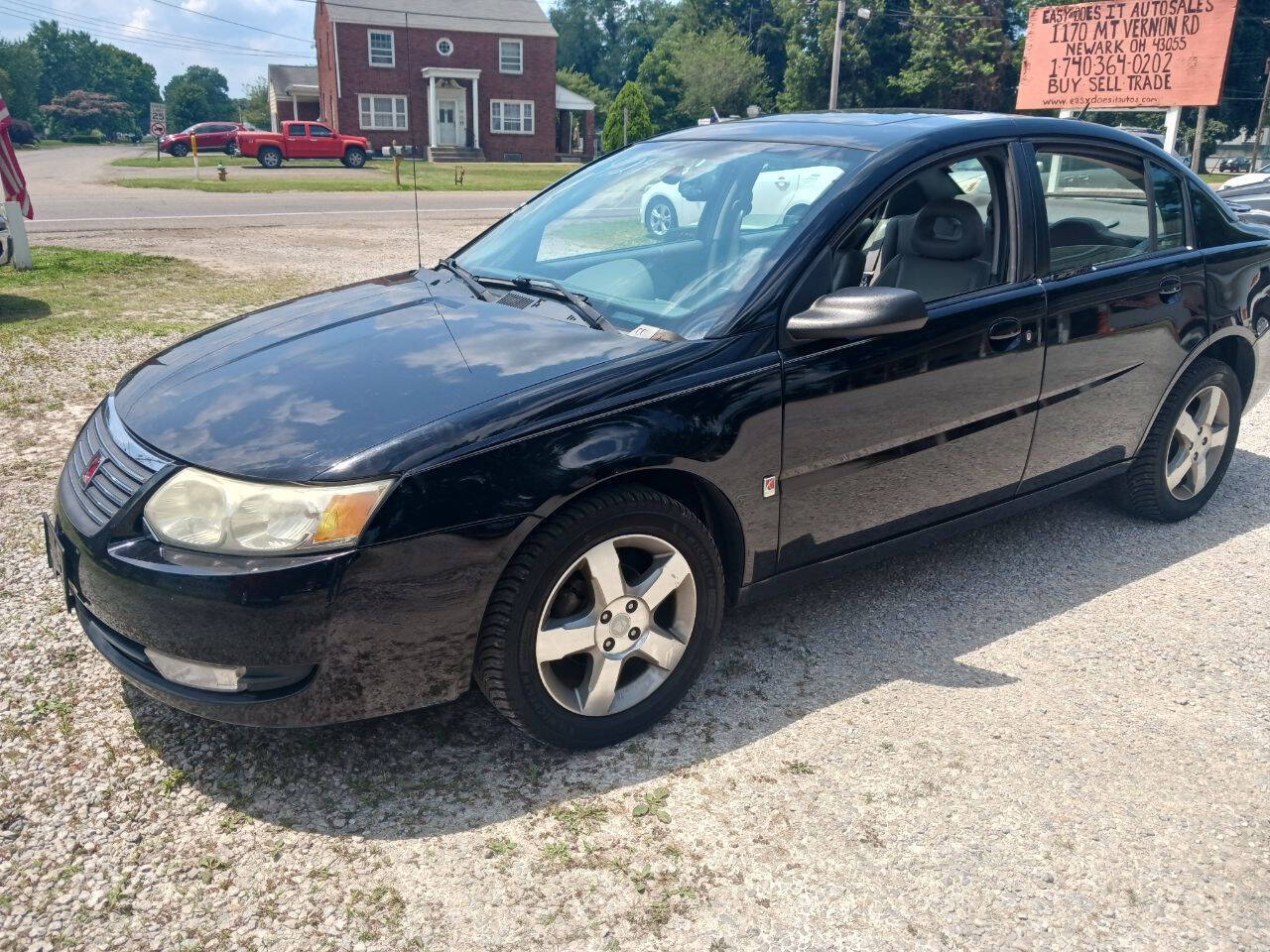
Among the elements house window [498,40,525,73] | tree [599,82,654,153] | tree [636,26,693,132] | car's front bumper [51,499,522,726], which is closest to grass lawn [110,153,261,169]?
tree [599,82,654,153]

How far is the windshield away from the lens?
3240 mm

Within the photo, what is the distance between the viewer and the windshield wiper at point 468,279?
3.61 meters

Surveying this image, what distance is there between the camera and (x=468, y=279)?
3.85 m

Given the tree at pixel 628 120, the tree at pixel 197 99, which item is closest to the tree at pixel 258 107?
the tree at pixel 197 99

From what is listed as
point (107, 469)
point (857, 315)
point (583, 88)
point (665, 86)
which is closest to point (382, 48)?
point (665, 86)

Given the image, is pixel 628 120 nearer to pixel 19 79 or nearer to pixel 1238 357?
pixel 1238 357

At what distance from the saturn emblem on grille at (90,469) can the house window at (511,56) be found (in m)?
53.5

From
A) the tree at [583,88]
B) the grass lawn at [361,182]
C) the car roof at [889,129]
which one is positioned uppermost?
the tree at [583,88]

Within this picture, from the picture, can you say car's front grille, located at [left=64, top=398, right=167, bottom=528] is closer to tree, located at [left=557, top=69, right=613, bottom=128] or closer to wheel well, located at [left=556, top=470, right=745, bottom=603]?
wheel well, located at [left=556, top=470, right=745, bottom=603]

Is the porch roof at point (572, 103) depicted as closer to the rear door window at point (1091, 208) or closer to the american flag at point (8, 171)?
the american flag at point (8, 171)

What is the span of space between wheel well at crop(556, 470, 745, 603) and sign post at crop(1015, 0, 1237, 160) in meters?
23.7

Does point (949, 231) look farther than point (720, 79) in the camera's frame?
No

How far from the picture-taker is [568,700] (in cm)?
288

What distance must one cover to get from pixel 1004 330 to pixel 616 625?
1.77 m
